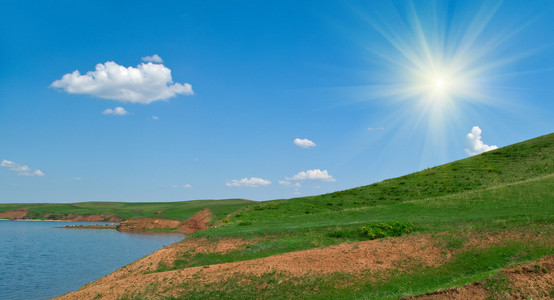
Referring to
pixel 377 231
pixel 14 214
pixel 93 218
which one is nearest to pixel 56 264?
pixel 377 231

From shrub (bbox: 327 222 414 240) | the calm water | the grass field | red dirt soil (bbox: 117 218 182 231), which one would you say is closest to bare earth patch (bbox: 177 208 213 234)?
red dirt soil (bbox: 117 218 182 231)

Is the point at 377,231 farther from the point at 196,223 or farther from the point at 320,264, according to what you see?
the point at 196,223

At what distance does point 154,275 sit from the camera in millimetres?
25391

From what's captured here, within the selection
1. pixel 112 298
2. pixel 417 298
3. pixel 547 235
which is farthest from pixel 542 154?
pixel 112 298

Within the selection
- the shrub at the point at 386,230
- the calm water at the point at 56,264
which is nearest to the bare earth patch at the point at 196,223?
the calm water at the point at 56,264

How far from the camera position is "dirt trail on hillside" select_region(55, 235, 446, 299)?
22312 mm

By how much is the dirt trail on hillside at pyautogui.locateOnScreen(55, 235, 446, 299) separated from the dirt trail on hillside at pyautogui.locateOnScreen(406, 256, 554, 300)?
6383mm

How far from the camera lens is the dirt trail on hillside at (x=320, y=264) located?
2231 centimetres

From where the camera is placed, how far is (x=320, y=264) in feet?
75.0

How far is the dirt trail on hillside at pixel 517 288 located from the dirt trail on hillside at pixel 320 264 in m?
6.38

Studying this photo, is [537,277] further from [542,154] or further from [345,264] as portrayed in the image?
[542,154]

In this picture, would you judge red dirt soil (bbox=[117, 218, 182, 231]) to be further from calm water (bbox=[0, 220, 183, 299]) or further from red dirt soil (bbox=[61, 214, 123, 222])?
red dirt soil (bbox=[61, 214, 123, 222])

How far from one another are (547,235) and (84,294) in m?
31.1

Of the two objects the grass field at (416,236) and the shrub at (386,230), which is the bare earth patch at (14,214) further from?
the shrub at (386,230)
